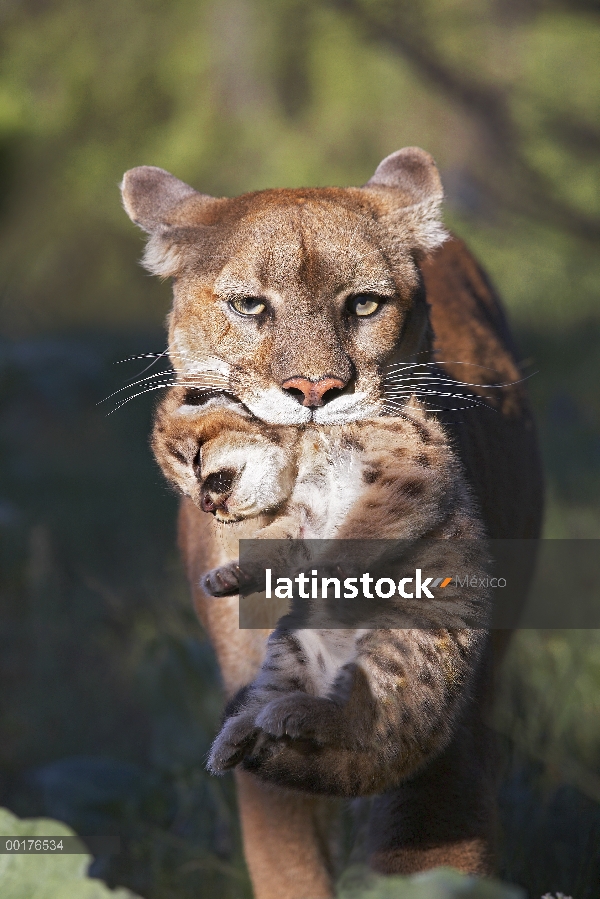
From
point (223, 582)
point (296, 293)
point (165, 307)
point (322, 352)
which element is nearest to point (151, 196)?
point (165, 307)

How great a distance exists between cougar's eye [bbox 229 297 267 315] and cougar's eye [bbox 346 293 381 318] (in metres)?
A: 0.19

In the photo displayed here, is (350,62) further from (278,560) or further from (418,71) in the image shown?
(278,560)

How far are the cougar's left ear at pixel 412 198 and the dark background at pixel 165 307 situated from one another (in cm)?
84

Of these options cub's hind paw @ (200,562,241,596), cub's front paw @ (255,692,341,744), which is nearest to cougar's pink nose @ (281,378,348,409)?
cub's hind paw @ (200,562,241,596)

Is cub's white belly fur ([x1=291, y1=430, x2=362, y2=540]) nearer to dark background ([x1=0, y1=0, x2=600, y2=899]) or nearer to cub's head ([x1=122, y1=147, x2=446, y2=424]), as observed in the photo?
cub's head ([x1=122, y1=147, x2=446, y2=424])

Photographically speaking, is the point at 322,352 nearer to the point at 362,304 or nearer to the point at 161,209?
the point at 362,304

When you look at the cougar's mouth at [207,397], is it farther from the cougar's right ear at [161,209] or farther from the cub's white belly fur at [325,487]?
the cougar's right ear at [161,209]

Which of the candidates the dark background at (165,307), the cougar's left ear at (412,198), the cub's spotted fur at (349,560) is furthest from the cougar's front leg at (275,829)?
the cub's spotted fur at (349,560)

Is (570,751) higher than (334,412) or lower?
lower

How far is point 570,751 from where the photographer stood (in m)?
4.10

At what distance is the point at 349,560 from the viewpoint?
1.89m

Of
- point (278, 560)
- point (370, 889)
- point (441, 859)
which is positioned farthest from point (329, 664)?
point (441, 859)

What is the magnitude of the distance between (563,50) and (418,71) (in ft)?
3.10

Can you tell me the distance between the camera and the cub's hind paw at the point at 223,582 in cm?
191
